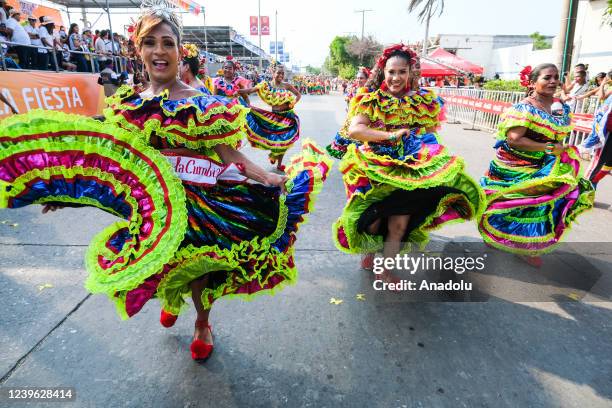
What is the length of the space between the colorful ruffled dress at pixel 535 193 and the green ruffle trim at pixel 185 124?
257 cm

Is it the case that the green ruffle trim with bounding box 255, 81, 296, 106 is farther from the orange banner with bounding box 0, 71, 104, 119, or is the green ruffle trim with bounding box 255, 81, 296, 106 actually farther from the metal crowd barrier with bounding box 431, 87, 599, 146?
Result: the metal crowd barrier with bounding box 431, 87, 599, 146

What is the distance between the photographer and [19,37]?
8180mm

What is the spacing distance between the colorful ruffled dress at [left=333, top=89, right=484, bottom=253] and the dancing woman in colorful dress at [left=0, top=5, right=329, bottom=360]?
0.61 meters

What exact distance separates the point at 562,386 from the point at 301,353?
59.3 inches

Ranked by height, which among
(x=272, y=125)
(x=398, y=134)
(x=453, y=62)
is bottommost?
(x=272, y=125)

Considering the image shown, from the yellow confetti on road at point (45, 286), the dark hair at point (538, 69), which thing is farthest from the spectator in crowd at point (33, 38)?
the dark hair at point (538, 69)

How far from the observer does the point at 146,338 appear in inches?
101

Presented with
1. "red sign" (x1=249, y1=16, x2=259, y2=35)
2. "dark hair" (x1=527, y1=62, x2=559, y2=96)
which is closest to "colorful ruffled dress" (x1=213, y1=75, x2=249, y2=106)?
"dark hair" (x1=527, y1=62, x2=559, y2=96)

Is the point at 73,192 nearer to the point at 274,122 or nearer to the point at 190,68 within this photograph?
the point at 190,68

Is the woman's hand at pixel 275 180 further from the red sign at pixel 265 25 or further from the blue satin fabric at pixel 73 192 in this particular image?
the red sign at pixel 265 25

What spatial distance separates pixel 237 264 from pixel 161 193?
Answer: 1.83ft

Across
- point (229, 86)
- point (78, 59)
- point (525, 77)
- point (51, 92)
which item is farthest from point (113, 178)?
point (78, 59)

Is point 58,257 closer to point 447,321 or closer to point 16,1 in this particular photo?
point 447,321

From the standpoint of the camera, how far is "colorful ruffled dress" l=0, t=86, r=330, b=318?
1696mm
